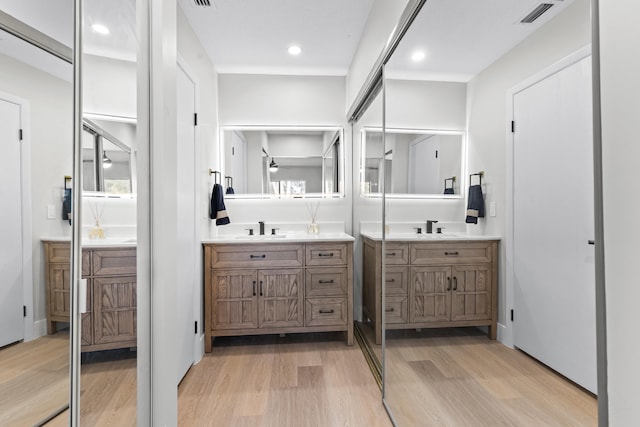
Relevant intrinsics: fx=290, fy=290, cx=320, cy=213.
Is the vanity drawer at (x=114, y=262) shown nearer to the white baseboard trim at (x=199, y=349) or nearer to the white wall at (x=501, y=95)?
the white wall at (x=501, y=95)

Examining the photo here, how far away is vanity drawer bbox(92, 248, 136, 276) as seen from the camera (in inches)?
34.4

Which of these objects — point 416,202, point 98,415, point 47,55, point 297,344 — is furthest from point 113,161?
point 297,344

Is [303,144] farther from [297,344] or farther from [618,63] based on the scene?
[618,63]

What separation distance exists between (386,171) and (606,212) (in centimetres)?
139

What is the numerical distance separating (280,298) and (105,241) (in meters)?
1.66

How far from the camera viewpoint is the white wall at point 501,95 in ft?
1.61

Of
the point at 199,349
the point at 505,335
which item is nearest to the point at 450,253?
the point at 505,335

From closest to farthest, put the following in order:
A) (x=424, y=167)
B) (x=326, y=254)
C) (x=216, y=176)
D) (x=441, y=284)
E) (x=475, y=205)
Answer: (x=475, y=205) < (x=441, y=284) < (x=424, y=167) < (x=326, y=254) < (x=216, y=176)

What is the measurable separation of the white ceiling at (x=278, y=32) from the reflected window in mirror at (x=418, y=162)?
35.0 inches

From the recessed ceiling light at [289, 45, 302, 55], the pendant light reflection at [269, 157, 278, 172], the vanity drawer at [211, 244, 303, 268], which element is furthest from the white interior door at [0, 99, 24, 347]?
the pendant light reflection at [269, 157, 278, 172]

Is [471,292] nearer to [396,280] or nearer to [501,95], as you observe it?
[501,95]

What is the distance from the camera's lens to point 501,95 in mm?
710

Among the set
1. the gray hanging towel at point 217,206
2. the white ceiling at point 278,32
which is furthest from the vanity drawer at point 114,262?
the white ceiling at point 278,32

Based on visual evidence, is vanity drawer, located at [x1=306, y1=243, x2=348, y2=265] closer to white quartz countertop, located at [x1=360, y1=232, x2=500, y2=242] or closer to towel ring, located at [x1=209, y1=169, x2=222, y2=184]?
white quartz countertop, located at [x1=360, y1=232, x2=500, y2=242]
